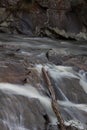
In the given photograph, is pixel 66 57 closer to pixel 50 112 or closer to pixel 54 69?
pixel 54 69

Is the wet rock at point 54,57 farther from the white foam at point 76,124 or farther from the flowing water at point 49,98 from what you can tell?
the white foam at point 76,124

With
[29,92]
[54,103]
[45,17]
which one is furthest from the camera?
[45,17]

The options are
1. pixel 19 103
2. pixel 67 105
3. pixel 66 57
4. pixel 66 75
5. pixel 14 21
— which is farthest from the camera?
pixel 14 21

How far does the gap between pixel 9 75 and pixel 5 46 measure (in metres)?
3.79

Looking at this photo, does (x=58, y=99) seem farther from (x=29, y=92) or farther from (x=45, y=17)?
(x=45, y=17)

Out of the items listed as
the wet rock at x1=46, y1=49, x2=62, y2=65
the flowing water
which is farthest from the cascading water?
the wet rock at x1=46, y1=49, x2=62, y2=65

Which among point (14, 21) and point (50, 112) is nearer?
point (50, 112)

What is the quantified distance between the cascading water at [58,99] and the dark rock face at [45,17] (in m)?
7.73

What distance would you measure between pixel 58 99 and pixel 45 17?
945 cm

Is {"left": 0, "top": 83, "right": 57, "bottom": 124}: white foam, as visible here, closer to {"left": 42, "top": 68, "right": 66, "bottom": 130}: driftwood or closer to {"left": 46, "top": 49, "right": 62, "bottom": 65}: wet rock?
{"left": 42, "top": 68, "right": 66, "bottom": 130}: driftwood

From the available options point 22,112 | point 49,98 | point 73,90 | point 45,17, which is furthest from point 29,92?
point 45,17

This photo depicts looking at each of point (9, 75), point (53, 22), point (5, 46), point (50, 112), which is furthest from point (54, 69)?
point (53, 22)

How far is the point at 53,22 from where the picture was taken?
15.8 meters

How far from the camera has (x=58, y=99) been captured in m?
6.91
